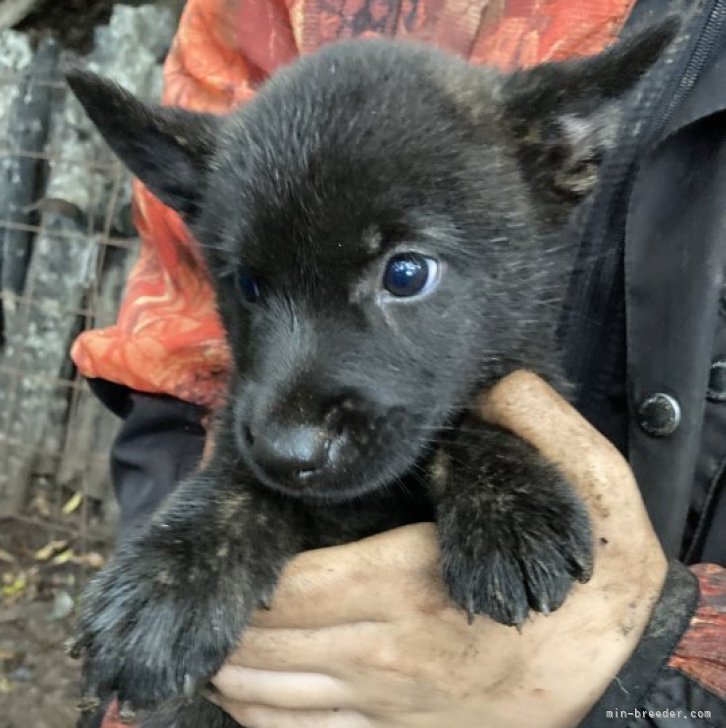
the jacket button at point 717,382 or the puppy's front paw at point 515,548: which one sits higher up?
the jacket button at point 717,382

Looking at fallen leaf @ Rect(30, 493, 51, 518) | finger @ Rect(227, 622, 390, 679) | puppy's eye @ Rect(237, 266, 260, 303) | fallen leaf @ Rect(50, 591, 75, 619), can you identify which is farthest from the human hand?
fallen leaf @ Rect(30, 493, 51, 518)

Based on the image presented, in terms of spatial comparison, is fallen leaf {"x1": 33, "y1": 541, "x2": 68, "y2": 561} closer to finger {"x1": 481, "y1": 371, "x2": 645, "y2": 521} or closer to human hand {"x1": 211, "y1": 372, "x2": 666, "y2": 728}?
human hand {"x1": 211, "y1": 372, "x2": 666, "y2": 728}

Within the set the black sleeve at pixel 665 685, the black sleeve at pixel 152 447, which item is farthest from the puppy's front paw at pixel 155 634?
the black sleeve at pixel 152 447

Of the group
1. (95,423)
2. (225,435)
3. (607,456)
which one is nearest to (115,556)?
(225,435)

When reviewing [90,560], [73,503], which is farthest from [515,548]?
[73,503]

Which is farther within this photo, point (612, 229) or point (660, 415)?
point (612, 229)

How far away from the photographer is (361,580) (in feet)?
4.42

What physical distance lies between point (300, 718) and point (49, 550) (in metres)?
2.90

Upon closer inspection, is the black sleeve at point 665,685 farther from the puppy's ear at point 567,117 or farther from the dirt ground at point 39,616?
Answer: the dirt ground at point 39,616

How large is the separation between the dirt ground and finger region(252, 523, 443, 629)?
2371 mm

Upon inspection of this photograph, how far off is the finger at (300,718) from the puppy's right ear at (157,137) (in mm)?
974

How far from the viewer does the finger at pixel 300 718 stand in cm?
146

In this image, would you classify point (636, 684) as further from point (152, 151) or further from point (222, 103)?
point (222, 103)

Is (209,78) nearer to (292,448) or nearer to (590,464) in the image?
(292,448)
